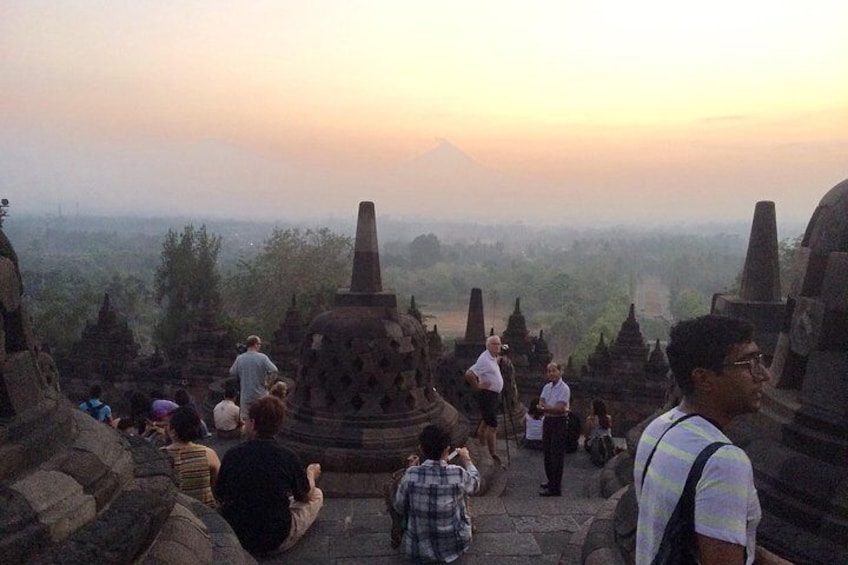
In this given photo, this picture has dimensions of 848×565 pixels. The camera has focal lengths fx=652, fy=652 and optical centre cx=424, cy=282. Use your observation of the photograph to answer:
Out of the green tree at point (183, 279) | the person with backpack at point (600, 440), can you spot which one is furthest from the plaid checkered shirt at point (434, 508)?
the green tree at point (183, 279)

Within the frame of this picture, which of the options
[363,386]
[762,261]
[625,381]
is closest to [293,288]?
[625,381]

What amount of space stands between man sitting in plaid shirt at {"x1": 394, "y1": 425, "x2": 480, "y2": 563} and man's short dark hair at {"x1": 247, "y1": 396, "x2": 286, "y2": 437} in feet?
2.99

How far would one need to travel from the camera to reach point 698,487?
5.61ft

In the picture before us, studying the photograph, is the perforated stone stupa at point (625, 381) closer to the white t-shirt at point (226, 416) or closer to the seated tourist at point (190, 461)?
the white t-shirt at point (226, 416)

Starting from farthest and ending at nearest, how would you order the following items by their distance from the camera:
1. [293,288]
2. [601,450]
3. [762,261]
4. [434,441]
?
[293,288] < [601,450] < [762,261] < [434,441]

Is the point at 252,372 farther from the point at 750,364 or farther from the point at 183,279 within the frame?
the point at 183,279

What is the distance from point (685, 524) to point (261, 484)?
9.94ft

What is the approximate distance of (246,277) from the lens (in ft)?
149

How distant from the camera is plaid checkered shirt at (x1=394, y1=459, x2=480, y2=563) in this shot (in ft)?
13.7

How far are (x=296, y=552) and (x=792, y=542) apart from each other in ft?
10.2

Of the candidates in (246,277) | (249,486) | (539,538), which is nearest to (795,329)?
(539,538)

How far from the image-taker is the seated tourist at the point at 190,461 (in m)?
4.32

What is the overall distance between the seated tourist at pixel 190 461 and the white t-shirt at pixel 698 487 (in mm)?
3255

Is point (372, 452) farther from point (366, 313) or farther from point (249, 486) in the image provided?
Answer: point (249, 486)
